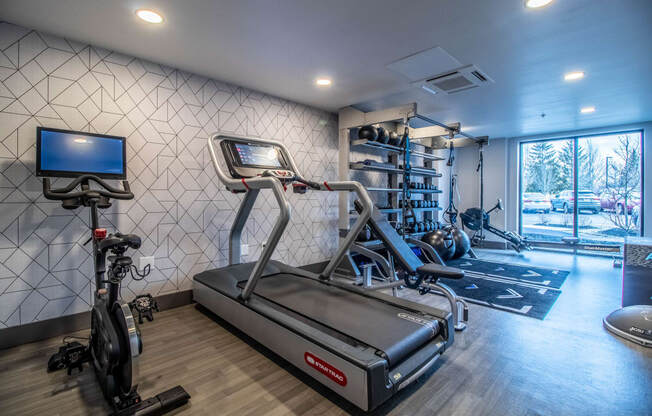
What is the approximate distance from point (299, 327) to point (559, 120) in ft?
19.4

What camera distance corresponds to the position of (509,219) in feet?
23.3

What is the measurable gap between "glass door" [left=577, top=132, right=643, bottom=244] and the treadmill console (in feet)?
21.0

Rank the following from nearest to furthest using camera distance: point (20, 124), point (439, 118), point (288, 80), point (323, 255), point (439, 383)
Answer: point (439, 383) → point (20, 124) → point (288, 80) → point (323, 255) → point (439, 118)

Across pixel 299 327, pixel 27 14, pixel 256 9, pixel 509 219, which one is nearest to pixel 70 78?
pixel 27 14

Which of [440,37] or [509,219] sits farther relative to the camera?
[509,219]

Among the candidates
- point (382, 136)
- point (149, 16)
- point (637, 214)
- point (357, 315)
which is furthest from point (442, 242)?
point (149, 16)

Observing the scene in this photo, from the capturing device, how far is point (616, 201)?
597cm

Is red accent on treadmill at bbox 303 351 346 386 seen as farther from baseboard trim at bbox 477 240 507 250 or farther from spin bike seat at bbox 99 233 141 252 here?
baseboard trim at bbox 477 240 507 250

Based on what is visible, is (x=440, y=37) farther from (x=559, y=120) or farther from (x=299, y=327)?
(x=559, y=120)

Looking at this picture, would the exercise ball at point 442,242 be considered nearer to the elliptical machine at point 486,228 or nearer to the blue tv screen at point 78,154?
the elliptical machine at point 486,228

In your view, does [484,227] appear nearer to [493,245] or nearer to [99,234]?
[493,245]

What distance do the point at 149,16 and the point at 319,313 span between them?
2.52m

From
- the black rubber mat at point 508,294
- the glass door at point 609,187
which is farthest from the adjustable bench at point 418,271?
the glass door at point 609,187

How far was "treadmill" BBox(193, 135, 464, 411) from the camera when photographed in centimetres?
166
